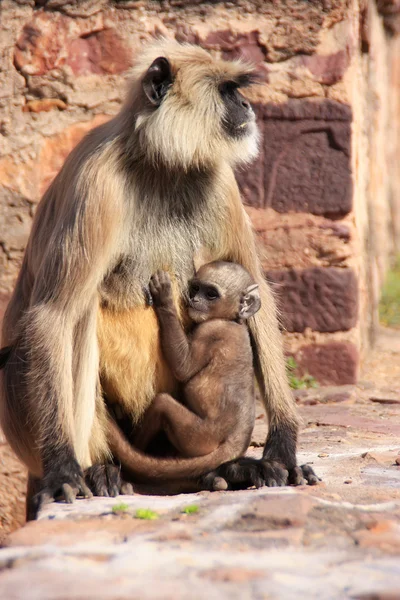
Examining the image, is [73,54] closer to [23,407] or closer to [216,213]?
[216,213]

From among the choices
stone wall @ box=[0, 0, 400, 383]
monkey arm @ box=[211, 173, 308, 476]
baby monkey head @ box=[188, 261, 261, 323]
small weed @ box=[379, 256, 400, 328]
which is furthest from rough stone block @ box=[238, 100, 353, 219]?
small weed @ box=[379, 256, 400, 328]

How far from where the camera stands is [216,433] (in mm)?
2971

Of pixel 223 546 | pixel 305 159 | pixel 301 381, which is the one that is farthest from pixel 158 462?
pixel 305 159

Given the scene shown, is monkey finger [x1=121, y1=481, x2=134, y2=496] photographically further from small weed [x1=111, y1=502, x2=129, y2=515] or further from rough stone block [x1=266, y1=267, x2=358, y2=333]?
rough stone block [x1=266, y1=267, x2=358, y2=333]

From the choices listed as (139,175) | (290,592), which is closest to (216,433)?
(139,175)

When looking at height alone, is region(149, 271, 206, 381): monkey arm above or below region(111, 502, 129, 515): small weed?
above

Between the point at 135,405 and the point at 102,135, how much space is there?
2.93ft

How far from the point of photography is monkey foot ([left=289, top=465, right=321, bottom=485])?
9.20 feet

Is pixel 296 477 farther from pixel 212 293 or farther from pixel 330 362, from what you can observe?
pixel 330 362

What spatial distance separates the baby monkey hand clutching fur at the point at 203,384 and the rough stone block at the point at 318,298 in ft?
3.93

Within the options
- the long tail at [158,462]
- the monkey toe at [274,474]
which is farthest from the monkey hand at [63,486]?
the monkey toe at [274,474]

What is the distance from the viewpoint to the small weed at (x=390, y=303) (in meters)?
6.37

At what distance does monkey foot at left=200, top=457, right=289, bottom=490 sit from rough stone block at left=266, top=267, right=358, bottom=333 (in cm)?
140

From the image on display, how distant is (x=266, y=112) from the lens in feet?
13.6
